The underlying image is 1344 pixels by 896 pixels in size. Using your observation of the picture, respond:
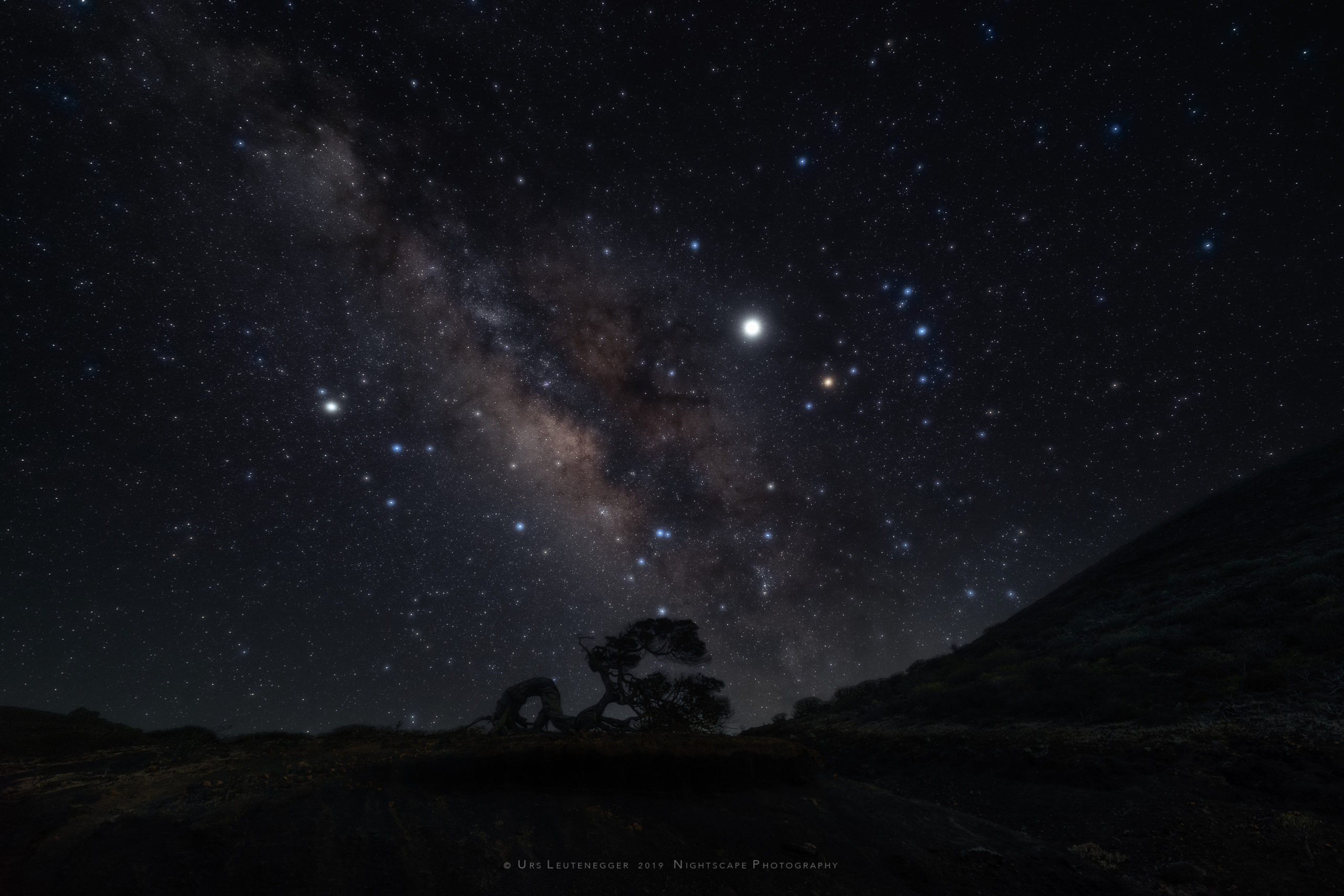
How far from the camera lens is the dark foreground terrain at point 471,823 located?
518cm

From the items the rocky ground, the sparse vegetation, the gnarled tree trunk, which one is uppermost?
the gnarled tree trunk

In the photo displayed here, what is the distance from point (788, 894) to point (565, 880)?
3.02 meters

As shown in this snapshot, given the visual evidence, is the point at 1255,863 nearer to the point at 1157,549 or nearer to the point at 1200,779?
the point at 1200,779

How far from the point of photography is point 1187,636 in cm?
1845

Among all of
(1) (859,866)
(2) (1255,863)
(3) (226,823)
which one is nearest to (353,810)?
(3) (226,823)

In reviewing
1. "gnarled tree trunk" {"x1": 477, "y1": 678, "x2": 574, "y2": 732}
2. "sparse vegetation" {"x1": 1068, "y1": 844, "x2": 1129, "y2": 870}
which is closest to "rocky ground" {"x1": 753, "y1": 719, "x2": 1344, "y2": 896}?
"sparse vegetation" {"x1": 1068, "y1": 844, "x2": 1129, "y2": 870}

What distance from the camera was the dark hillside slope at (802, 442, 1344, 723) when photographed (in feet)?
47.5

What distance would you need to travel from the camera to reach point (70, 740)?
8234 mm

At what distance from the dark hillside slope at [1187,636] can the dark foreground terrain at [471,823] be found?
1096cm

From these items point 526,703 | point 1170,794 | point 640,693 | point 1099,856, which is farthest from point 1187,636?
point 526,703

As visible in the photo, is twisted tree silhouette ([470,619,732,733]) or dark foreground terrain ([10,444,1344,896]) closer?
dark foreground terrain ([10,444,1344,896])

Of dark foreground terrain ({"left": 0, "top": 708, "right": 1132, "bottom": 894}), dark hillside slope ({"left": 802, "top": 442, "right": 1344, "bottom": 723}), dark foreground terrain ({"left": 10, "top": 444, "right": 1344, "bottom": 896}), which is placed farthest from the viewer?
dark hillside slope ({"left": 802, "top": 442, "right": 1344, "bottom": 723})

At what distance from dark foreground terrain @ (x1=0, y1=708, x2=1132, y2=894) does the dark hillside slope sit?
36.0ft

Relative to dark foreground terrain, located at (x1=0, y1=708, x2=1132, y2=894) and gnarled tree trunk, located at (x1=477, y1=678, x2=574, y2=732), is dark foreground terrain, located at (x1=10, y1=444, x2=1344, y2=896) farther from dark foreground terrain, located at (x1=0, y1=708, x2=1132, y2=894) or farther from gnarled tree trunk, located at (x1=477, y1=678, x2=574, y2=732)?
gnarled tree trunk, located at (x1=477, y1=678, x2=574, y2=732)
